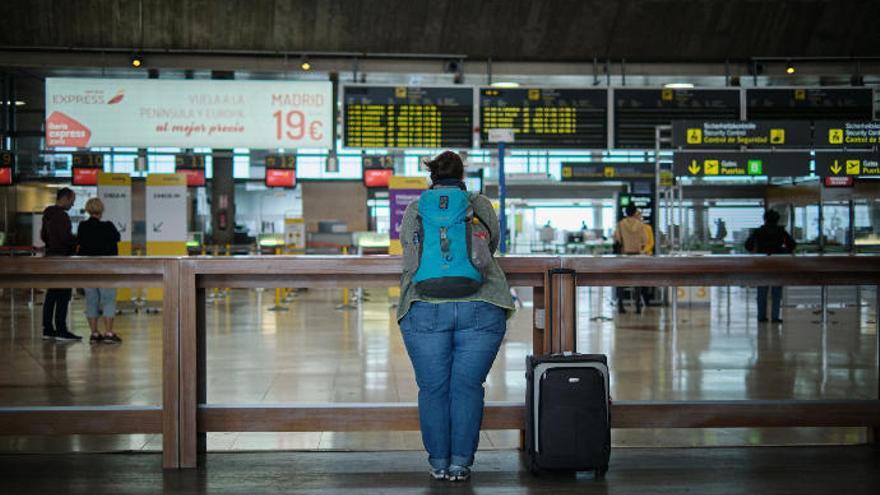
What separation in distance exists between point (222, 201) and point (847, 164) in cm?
1473

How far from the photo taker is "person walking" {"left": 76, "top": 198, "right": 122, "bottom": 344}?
9.50 metres

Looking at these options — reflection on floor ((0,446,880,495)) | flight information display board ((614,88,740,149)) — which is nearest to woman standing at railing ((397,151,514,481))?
reflection on floor ((0,446,880,495))

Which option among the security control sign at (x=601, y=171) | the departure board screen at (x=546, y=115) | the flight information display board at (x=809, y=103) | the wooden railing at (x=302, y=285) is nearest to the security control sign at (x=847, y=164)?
the flight information display board at (x=809, y=103)

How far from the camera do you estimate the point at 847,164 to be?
39.0 feet

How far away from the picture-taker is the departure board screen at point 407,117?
11445 mm

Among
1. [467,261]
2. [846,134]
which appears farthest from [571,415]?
[846,134]

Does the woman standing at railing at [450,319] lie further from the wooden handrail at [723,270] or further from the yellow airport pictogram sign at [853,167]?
the yellow airport pictogram sign at [853,167]

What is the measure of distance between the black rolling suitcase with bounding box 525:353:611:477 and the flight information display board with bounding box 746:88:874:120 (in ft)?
28.3

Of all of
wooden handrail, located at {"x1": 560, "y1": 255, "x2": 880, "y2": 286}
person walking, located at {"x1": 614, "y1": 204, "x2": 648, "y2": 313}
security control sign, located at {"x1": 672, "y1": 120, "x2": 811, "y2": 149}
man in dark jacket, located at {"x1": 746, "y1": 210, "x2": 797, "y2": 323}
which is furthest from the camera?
person walking, located at {"x1": 614, "y1": 204, "x2": 648, "y2": 313}

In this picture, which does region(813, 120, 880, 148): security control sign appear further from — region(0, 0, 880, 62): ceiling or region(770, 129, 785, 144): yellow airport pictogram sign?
region(0, 0, 880, 62): ceiling

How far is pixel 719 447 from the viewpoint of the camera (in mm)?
4840

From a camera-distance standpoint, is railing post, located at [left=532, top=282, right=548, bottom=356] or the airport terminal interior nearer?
the airport terminal interior

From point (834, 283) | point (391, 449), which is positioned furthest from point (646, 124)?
point (391, 449)

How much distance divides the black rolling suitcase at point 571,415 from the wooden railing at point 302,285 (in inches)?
15.5
